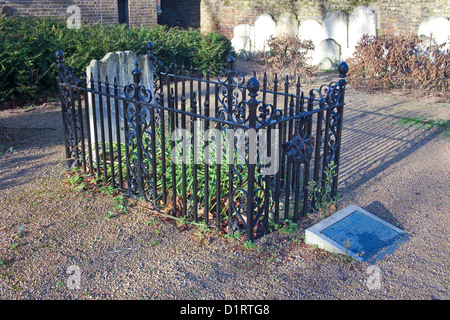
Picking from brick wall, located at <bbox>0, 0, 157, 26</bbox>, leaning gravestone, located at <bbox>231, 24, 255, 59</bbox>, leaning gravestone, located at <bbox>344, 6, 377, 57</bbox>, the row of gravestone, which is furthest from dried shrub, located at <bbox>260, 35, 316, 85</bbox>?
brick wall, located at <bbox>0, 0, 157, 26</bbox>

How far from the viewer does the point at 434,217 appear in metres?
4.12

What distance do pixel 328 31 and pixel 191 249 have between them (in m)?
9.77

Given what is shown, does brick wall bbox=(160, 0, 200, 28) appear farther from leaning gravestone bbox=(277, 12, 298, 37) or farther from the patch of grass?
the patch of grass

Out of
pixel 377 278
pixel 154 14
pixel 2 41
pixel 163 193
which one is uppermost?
pixel 154 14

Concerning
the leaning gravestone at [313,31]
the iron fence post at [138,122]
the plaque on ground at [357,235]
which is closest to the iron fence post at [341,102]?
the plaque on ground at [357,235]

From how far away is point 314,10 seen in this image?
12.6 metres

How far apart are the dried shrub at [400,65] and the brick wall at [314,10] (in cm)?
107

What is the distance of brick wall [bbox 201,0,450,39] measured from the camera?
10.9m

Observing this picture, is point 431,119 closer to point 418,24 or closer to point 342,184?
point 342,184

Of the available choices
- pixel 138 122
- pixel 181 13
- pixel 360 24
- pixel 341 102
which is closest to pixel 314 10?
pixel 360 24

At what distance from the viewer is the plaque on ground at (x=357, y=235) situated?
11.5 ft

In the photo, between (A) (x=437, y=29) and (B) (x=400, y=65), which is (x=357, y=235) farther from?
(A) (x=437, y=29)

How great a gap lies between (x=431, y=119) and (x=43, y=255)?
244 inches

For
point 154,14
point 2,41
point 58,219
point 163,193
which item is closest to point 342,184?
point 163,193
